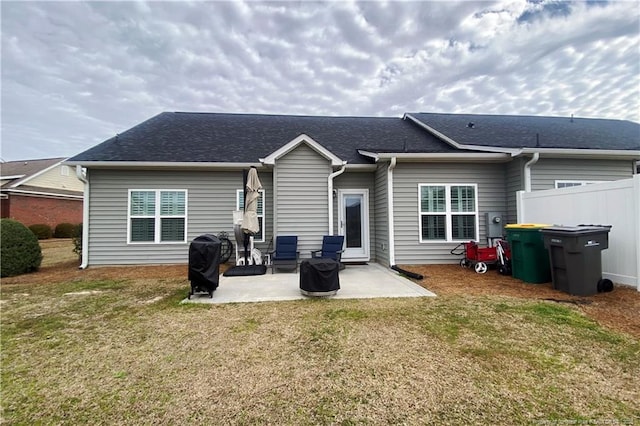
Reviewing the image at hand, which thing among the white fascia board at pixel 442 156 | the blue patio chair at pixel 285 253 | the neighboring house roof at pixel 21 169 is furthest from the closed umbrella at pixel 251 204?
the neighboring house roof at pixel 21 169

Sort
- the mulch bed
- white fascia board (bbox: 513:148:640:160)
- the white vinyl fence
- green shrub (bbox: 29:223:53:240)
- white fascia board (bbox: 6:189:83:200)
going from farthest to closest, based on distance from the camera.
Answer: white fascia board (bbox: 6:189:83:200) < green shrub (bbox: 29:223:53:240) < white fascia board (bbox: 513:148:640:160) < the white vinyl fence < the mulch bed

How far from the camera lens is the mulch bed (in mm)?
Answer: 3863

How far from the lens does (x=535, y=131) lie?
391 inches

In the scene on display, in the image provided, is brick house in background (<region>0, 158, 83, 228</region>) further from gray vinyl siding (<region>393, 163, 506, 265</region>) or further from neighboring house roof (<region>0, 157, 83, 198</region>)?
gray vinyl siding (<region>393, 163, 506, 265</region>)

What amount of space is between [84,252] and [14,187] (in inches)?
661

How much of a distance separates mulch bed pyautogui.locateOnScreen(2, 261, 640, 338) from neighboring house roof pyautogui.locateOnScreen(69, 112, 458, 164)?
3064 mm

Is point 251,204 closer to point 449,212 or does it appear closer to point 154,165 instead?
point 154,165

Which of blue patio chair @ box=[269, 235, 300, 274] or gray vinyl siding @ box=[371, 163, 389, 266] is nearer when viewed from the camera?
blue patio chair @ box=[269, 235, 300, 274]

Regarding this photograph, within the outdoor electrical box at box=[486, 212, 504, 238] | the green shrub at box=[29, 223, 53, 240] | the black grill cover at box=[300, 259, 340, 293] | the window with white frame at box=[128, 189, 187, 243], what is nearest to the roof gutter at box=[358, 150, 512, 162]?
the outdoor electrical box at box=[486, 212, 504, 238]

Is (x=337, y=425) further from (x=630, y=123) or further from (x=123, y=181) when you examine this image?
(x=630, y=123)

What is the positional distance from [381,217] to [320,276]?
3.91 meters

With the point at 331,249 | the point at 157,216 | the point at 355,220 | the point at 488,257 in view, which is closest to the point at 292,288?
the point at 331,249

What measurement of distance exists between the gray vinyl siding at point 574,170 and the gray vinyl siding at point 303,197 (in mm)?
5339

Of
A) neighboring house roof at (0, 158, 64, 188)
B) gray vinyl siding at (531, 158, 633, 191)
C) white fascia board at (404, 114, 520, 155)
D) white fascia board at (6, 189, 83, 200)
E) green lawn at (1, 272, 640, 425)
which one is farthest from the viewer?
neighboring house roof at (0, 158, 64, 188)
